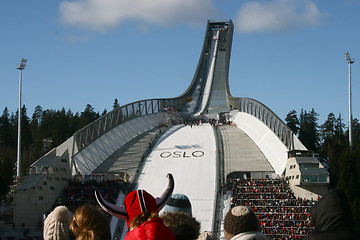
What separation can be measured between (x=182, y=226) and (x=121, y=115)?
1712 inches

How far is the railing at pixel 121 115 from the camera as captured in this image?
40.1 m

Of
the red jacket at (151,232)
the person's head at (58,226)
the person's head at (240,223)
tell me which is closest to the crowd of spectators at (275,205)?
the person's head at (240,223)

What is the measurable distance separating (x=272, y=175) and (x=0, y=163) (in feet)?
53.7

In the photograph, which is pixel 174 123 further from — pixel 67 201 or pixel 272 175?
pixel 67 201

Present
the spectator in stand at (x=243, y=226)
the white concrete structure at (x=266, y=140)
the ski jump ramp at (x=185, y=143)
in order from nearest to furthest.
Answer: the spectator in stand at (x=243, y=226) < the ski jump ramp at (x=185, y=143) < the white concrete structure at (x=266, y=140)

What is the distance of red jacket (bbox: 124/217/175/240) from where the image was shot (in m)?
3.63

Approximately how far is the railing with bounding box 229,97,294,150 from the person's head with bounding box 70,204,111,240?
1372 inches

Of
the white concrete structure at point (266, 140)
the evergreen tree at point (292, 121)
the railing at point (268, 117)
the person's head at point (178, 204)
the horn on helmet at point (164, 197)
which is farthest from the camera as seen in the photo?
the evergreen tree at point (292, 121)

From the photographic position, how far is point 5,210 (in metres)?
32.4

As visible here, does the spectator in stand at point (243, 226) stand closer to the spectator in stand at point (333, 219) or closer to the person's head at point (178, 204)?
the spectator in stand at point (333, 219)

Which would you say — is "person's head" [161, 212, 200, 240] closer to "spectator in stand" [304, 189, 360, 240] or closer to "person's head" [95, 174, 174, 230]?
"person's head" [95, 174, 174, 230]

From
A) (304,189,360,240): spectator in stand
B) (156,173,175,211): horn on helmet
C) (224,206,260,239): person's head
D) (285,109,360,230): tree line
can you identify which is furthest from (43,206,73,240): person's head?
(285,109,360,230): tree line

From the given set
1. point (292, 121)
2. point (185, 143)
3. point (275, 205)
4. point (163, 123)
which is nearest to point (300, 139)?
point (292, 121)

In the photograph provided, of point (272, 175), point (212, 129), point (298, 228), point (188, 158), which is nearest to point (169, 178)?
point (298, 228)
